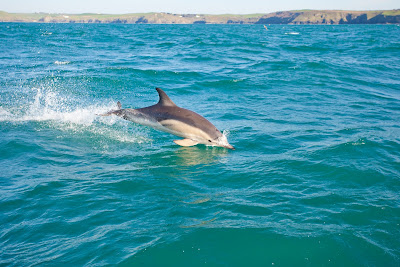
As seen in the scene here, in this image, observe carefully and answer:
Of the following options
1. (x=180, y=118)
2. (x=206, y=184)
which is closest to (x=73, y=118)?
(x=180, y=118)

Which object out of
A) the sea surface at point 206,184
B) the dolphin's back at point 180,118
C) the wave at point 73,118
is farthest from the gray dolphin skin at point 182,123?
the wave at point 73,118

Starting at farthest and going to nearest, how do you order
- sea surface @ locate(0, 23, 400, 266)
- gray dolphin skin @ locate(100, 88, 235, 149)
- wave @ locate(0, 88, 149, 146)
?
wave @ locate(0, 88, 149, 146), gray dolphin skin @ locate(100, 88, 235, 149), sea surface @ locate(0, 23, 400, 266)

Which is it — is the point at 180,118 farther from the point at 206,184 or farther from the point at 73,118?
the point at 73,118

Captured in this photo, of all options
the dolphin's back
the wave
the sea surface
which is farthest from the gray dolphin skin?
the wave

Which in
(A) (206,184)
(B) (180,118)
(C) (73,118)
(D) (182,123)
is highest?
(B) (180,118)

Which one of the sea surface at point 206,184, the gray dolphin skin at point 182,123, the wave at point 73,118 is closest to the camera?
the sea surface at point 206,184

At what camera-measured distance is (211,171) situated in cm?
851

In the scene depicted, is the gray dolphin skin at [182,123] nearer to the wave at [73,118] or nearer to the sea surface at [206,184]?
the sea surface at [206,184]

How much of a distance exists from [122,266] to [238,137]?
22.3 feet

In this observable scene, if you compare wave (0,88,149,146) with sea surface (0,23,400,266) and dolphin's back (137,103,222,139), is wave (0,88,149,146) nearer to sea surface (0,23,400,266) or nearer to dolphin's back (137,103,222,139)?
sea surface (0,23,400,266)

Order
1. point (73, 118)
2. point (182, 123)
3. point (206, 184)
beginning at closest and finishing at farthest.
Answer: point (206, 184) < point (182, 123) < point (73, 118)

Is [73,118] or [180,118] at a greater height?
[180,118]

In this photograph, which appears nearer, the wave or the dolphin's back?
the dolphin's back

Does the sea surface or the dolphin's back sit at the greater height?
the dolphin's back
